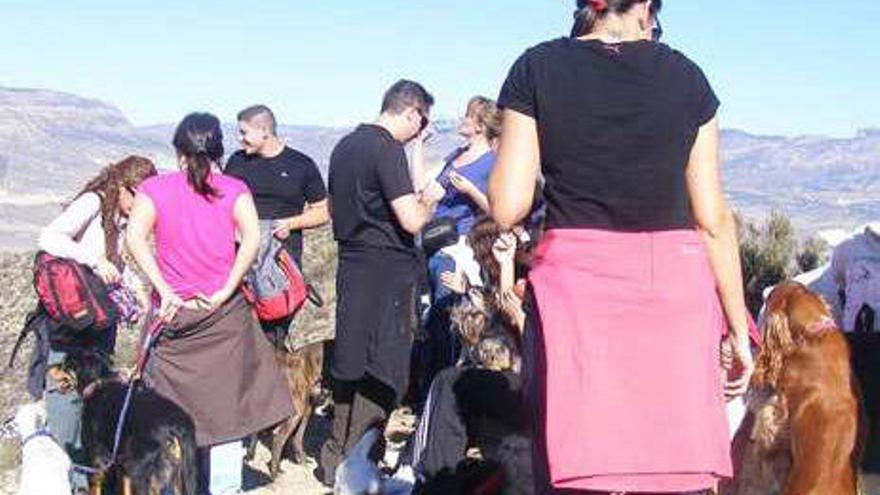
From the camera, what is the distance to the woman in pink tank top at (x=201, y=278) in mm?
5359

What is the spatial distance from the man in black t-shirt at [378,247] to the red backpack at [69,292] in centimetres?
114

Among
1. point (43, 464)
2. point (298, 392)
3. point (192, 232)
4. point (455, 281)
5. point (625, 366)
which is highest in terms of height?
point (625, 366)

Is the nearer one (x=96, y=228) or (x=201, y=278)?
(x=201, y=278)

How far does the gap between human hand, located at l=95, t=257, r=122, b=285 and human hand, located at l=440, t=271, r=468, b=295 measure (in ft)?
5.25

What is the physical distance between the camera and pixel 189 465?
5.09 meters

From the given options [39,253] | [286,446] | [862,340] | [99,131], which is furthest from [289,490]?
[99,131]

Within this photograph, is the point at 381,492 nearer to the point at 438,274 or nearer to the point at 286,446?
the point at 438,274

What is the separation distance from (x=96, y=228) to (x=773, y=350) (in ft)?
10.5

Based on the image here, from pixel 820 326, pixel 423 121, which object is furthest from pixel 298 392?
pixel 820 326

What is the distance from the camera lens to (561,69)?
2.66 meters

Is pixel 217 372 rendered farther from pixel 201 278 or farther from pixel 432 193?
pixel 432 193

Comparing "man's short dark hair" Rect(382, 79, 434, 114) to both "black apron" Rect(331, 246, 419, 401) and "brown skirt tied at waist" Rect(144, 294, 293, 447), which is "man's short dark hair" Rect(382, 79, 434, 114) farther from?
"brown skirt tied at waist" Rect(144, 294, 293, 447)

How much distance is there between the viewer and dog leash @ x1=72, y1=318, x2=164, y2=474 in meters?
5.06

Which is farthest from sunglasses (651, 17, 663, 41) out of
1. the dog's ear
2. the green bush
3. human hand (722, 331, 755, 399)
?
the green bush
